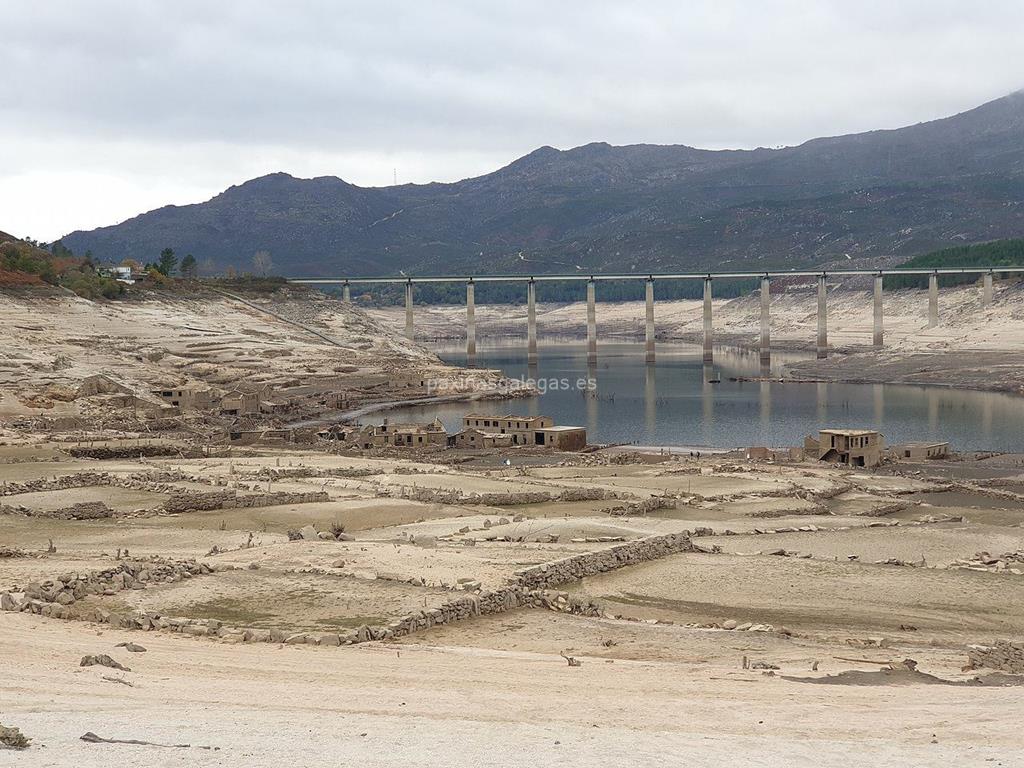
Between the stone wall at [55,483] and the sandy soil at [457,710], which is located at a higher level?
the sandy soil at [457,710]

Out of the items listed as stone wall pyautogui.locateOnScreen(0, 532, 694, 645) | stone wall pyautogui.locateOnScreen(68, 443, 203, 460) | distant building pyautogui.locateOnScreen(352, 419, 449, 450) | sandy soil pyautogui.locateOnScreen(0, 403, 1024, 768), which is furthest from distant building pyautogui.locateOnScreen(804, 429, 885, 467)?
stone wall pyautogui.locateOnScreen(0, 532, 694, 645)

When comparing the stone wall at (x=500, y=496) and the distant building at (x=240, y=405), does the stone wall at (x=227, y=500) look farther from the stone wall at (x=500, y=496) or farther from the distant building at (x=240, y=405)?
the distant building at (x=240, y=405)

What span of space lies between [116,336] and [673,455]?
51.7 m

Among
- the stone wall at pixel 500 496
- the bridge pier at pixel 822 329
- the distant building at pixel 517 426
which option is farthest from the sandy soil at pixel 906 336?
the stone wall at pixel 500 496

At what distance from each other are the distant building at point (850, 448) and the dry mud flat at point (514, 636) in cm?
1243

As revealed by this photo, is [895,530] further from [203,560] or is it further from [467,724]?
[467,724]

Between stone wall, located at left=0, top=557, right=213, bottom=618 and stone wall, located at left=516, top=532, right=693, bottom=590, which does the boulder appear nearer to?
stone wall, located at left=0, top=557, right=213, bottom=618

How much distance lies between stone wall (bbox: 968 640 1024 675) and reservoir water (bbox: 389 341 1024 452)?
4393 centimetres

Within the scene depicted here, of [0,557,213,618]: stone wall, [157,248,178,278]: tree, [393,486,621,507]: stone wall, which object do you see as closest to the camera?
[0,557,213,618]: stone wall

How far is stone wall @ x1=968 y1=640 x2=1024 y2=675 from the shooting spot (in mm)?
19844

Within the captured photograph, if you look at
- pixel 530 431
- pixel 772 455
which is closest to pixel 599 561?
pixel 772 455

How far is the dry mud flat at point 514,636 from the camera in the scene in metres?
14.0

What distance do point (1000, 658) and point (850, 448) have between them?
35.6 metres

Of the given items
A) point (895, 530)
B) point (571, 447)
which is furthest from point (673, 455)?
point (895, 530)
